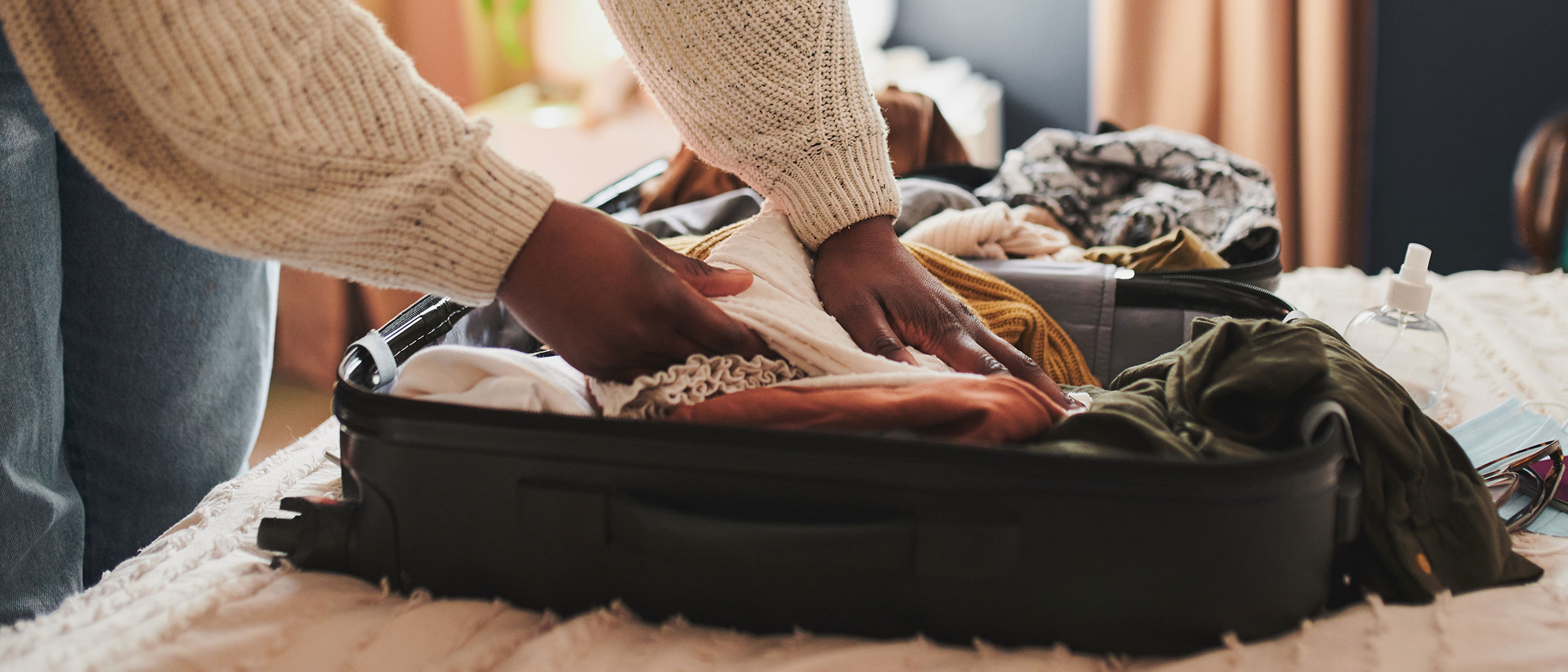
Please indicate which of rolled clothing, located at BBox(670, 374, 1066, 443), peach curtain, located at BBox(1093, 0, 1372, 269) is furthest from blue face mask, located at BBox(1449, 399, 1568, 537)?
peach curtain, located at BBox(1093, 0, 1372, 269)

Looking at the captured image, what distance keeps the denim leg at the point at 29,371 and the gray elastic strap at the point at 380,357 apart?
272 millimetres

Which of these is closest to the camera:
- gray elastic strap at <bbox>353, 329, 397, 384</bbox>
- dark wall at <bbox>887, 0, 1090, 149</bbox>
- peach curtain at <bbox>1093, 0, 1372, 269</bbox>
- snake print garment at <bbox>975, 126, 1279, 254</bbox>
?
gray elastic strap at <bbox>353, 329, 397, 384</bbox>

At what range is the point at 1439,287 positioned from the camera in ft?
3.39

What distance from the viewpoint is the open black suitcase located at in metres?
0.39

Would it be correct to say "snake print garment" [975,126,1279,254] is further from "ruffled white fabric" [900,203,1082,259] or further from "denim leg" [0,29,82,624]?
"denim leg" [0,29,82,624]

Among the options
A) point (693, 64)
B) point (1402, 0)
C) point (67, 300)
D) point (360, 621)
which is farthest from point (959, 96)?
point (360, 621)

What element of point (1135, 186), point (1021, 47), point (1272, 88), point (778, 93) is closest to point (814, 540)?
point (778, 93)

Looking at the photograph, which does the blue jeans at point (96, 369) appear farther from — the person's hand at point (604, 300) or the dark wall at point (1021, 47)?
the dark wall at point (1021, 47)

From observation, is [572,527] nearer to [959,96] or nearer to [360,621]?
[360,621]

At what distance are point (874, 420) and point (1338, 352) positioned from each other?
0.26 m

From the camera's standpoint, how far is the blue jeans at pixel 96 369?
62cm

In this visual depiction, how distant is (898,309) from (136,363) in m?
0.62

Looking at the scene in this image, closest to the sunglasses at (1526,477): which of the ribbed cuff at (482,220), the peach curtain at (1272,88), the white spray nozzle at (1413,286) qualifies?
the white spray nozzle at (1413,286)

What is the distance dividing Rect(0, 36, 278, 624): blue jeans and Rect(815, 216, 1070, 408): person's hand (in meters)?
0.54
